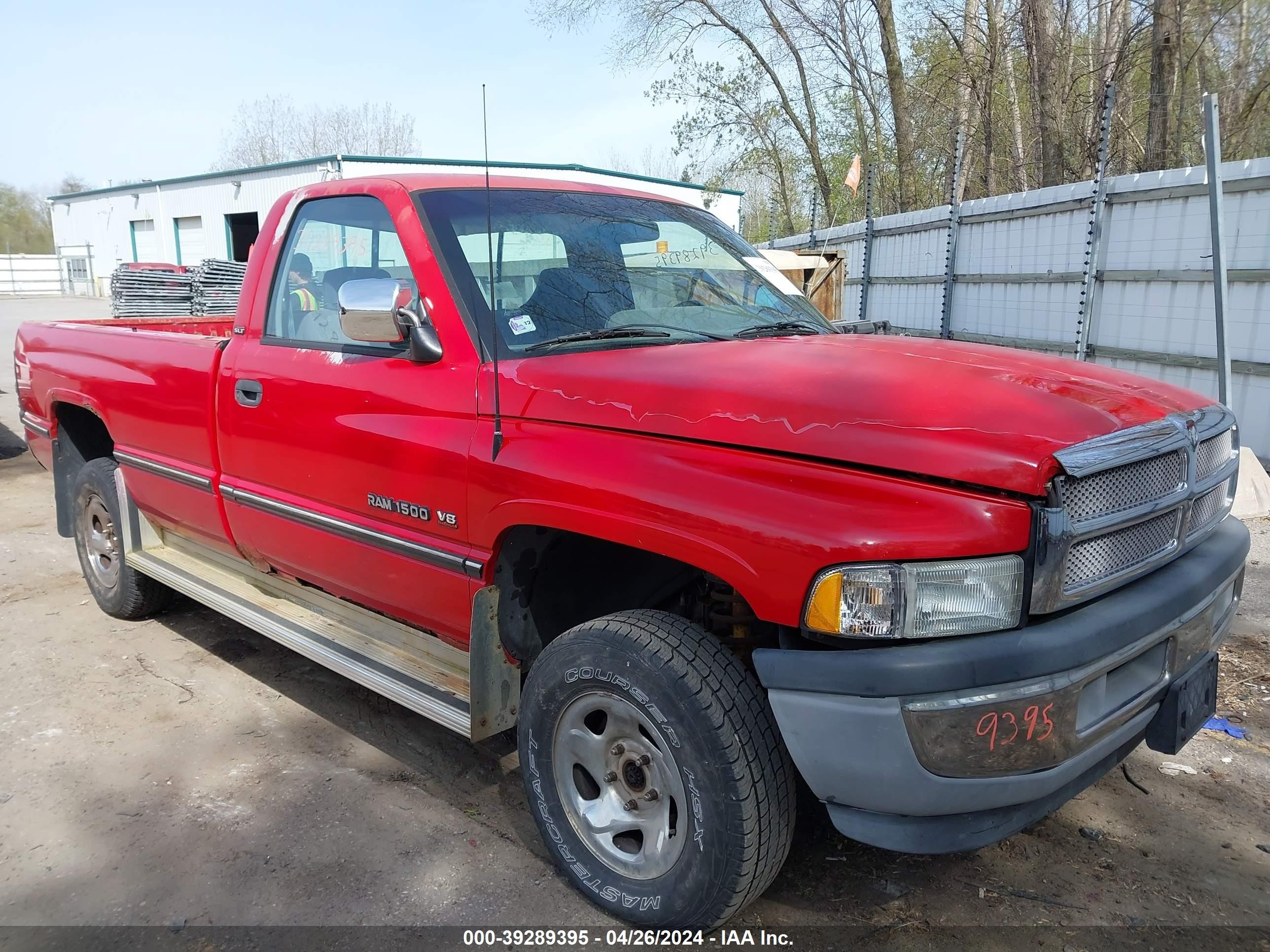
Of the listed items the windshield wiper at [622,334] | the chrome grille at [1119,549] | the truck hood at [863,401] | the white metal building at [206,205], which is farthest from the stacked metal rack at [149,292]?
the chrome grille at [1119,549]

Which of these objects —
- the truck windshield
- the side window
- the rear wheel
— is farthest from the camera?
the rear wheel

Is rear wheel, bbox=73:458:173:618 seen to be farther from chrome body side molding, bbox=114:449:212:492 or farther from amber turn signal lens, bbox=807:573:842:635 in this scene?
amber turn signal lens, bbox=807:573:842:635

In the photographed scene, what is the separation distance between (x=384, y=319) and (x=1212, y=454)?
242cm

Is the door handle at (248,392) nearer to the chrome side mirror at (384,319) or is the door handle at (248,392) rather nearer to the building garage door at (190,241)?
the chrome side mirror at (384,319)

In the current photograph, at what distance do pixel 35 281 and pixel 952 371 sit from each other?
5691cm

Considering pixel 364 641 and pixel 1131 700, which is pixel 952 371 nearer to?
pixel 1131 700

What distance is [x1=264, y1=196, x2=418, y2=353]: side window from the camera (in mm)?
3334

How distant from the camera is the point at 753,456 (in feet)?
7.23

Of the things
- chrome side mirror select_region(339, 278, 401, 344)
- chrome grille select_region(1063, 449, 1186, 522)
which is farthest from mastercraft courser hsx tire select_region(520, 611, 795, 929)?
chrome side mirror select_region(339, 278, 401, 344)

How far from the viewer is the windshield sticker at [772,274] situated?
144 inches

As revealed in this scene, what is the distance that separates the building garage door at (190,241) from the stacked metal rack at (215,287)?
15.0m

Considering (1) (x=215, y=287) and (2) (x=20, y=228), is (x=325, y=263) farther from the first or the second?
(2) (x=20, y=228)

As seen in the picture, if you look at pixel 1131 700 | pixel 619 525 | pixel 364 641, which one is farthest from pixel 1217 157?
pixel 364 641

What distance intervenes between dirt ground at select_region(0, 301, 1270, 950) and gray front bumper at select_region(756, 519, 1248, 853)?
22.4 inches
